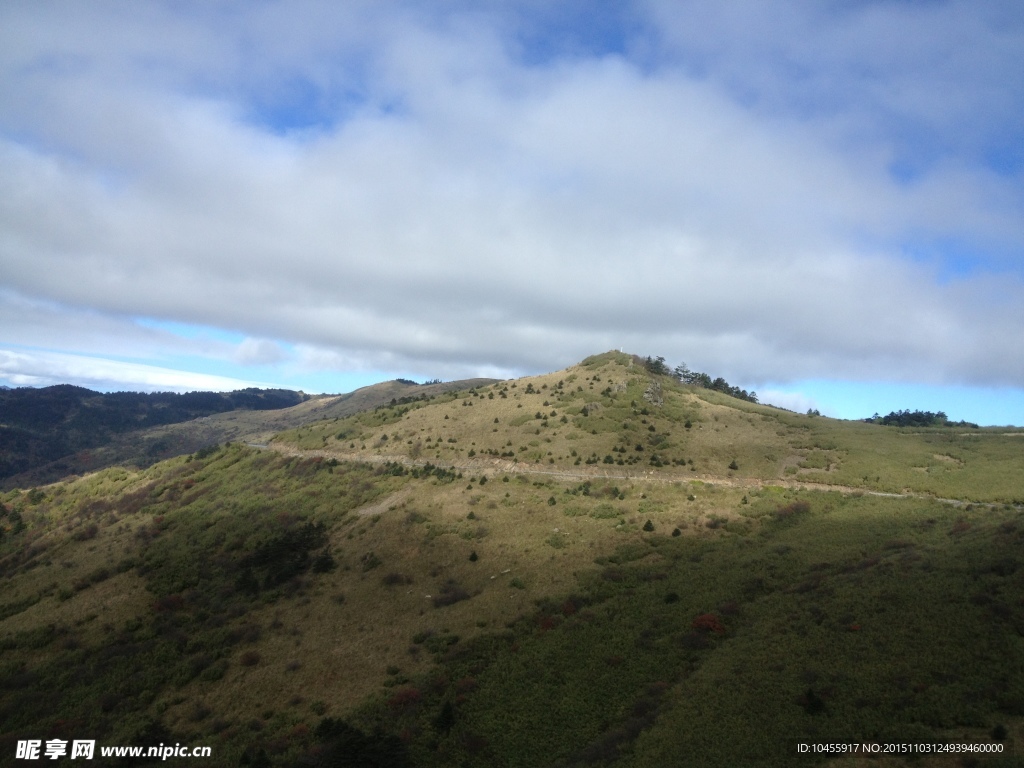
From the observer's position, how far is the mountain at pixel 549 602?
22219 millimetres

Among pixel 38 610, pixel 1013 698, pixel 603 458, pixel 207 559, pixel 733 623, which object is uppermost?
pixel 603 458

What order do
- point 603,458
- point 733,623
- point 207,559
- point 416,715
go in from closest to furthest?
point 416,715
point 733,623
point 207,559
point 603,458

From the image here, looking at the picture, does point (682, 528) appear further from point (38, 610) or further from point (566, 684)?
point (38, 610)

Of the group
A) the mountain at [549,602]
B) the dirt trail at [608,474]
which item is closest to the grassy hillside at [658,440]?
the dirt trail at [608,474]

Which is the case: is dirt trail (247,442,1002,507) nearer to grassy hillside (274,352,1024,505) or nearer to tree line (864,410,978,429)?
grassy hillside (274,352,1024,505)

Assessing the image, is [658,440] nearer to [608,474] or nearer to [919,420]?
[608,474]

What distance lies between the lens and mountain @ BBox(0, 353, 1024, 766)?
22.2m

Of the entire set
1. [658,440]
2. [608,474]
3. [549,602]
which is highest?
[658,440]

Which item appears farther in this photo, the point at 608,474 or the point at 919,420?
the point at 919,420

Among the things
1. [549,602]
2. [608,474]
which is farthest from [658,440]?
[549,602]

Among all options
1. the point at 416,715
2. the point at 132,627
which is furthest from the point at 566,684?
the point at 132,627

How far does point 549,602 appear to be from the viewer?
37781 millimetres

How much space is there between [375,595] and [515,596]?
12.0 m

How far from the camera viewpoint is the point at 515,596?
130 feet
